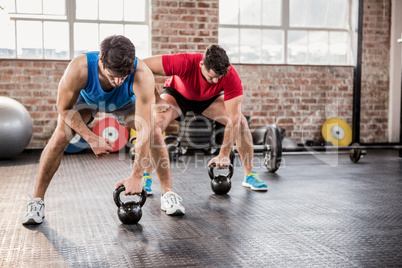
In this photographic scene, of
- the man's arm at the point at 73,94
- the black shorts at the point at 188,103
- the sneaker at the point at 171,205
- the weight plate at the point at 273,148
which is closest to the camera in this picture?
the man's arm at the point at 73,94

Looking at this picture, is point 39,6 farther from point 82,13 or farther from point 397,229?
point 397,229

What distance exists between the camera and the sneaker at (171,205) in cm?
212

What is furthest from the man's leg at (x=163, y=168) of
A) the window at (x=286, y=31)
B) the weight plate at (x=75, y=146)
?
the window at (x=286, y=31)

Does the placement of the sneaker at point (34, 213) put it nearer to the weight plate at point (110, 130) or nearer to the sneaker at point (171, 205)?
the sneaker at point (171, 205)

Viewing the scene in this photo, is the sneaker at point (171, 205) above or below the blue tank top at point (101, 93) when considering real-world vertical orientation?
below

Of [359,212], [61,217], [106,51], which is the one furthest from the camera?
[359,212]

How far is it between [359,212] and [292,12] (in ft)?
13.4

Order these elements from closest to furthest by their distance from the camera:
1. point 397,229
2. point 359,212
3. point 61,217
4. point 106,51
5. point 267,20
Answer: point 106,51
point 397,229
point 61,217
point 359,212
point 267,20

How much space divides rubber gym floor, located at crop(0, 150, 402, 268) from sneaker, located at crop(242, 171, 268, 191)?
0.05 m

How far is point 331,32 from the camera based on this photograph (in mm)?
5852

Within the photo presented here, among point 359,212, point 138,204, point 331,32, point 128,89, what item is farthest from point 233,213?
point 331,32

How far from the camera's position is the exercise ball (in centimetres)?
404

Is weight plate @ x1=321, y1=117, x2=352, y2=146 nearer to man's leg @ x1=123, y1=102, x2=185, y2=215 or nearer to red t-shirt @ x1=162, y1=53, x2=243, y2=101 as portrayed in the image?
red t-shirt @ x1=162, y1=53, x2=243, y2=101

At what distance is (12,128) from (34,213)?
2427 mm
